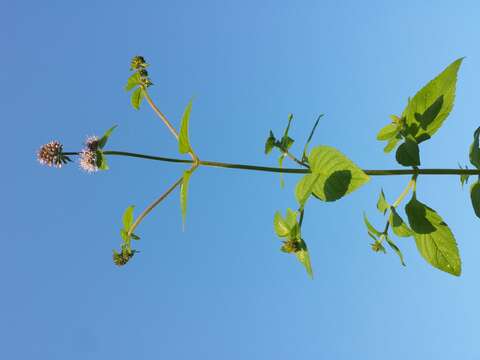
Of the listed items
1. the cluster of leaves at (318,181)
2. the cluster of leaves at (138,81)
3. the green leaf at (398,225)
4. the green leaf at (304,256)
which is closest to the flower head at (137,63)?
the cluster of leaves at (138,81)

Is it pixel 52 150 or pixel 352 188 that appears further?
pixel 52 150

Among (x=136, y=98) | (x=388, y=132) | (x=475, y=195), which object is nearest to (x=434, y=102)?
(x=388, y=132)

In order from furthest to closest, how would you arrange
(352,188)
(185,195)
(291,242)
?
(291,242) < (185,195) < (352,188)

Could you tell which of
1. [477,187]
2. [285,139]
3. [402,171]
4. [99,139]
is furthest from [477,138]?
[99,139]

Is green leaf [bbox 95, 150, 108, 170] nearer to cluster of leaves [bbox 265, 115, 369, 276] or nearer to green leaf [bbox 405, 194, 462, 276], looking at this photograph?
cluster of leaves [bbox 265, 115, 369, 276]

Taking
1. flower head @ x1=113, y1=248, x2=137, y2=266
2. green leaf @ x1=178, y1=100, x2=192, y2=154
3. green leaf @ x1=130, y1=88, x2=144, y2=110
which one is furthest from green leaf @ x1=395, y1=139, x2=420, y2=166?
flower head @ x1=113, y1=248, x2=137, y2=266

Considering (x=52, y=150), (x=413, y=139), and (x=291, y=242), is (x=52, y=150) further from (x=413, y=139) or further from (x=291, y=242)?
(x=413, y=139)

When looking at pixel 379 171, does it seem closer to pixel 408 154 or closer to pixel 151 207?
pixel 408 154
